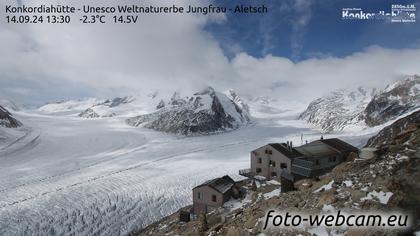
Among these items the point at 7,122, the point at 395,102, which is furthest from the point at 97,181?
the point at 395,102

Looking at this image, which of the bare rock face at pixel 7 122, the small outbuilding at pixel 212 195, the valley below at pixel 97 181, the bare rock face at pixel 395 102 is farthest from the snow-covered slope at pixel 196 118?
the small outbuilding at pixel 212 195

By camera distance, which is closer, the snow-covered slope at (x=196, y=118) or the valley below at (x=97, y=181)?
the valley below at (x=97, y=181)

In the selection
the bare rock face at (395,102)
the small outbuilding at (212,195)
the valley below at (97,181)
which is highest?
the bare rock face at (395,102)

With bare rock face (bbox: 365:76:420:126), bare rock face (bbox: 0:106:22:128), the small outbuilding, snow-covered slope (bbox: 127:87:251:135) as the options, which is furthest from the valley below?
bare rock face (bbox: 365:76:420:126)

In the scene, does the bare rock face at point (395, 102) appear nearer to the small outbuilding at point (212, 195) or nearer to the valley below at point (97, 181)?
the valley below at point (97, 181)

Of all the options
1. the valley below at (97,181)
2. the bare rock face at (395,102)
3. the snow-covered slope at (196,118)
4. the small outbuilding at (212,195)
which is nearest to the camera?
the small outbuilding at (212,195)

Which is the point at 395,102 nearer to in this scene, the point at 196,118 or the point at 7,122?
the point at 196,118

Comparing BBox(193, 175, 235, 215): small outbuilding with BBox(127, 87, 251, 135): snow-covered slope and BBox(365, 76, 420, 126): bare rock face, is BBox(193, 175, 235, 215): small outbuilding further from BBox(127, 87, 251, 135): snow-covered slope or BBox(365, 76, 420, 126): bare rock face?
BBox(127, 87, 251, 135): snow-covered slope
